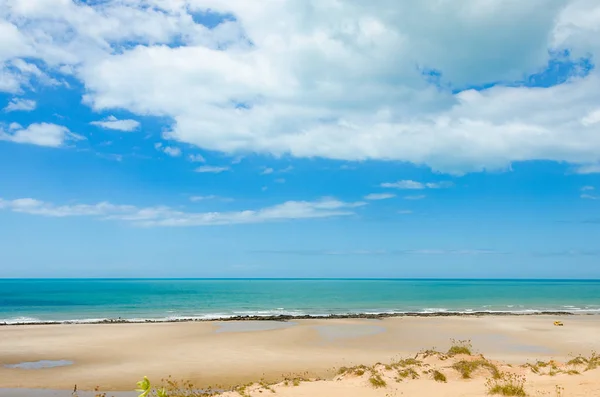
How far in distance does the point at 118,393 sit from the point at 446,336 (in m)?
23.6

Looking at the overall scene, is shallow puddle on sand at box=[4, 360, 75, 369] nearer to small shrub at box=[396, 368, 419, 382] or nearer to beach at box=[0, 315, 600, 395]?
beach at box=[0, 315, 600, 395]

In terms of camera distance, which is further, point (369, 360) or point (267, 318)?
A: point (267, 318)

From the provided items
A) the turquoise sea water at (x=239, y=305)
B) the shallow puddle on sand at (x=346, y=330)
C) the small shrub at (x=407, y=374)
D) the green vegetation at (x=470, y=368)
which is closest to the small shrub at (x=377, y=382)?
the small shrub at (x=407, y=374)

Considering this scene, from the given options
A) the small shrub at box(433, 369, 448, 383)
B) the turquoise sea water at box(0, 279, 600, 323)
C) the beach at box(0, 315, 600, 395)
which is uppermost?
the small shrub at box(433, 369, 448, 383)

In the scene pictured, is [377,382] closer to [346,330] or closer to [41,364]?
[41,364]

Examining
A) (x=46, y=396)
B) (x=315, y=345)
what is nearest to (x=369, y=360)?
(x=315, y=345)

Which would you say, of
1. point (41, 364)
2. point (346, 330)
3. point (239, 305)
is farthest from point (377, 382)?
point (239, 305)

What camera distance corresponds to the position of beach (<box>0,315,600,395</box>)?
19.8m

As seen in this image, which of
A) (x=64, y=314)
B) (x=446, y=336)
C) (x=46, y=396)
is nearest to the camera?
(x=46, y=396)

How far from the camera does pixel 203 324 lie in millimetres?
39969

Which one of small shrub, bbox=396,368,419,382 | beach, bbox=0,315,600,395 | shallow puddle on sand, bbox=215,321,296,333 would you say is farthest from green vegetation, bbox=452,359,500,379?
shallow puddle on sand, bbox=215,321,296,333

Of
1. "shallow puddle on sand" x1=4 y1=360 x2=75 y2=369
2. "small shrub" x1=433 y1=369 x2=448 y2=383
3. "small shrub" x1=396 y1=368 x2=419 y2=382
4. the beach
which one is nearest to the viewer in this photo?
"small shrub" x1=433 y1=369 x2=448 y2=383

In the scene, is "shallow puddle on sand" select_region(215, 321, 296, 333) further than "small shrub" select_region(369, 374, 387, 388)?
Yes

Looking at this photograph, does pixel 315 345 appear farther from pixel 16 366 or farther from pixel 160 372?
pixel 16 366
